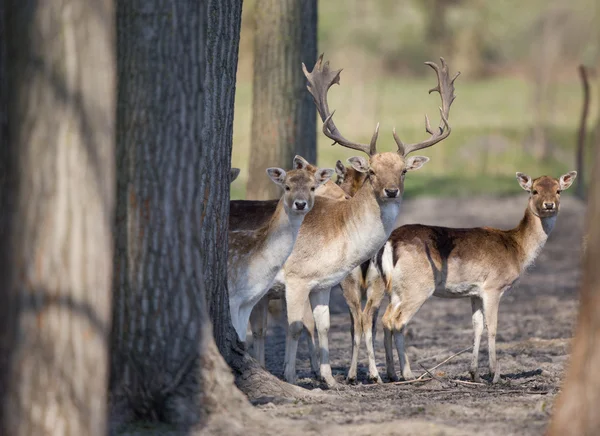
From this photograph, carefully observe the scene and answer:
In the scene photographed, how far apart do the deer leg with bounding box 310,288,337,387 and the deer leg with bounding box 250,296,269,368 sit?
18.3 inches

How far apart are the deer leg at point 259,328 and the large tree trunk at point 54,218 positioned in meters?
4.57

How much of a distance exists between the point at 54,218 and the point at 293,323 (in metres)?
4.43

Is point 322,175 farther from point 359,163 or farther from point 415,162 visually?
point 415,162

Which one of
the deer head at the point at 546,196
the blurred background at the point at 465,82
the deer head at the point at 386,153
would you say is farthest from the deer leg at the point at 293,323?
the blurred background at the point at 465,82

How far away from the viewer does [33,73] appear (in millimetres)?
4504

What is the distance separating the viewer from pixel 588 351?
14.7 feet

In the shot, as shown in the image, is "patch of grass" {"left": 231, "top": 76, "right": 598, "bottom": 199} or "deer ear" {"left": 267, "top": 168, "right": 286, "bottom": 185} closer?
"deer ear" {"left": 267, "top": 168, "right": 286, "bottom": 185}

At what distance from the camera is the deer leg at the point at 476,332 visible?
28.6 feet

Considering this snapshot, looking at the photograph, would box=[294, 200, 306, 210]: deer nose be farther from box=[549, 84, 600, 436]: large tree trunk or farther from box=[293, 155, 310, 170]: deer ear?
box=[549, 84, 600, 436]: large tree trunk

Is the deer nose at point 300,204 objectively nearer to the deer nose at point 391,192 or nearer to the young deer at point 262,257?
the young deer at point 262,257

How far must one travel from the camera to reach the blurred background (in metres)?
26.2

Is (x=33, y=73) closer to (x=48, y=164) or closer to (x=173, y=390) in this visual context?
(x=48, y=164)

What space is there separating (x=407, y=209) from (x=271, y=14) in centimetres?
1013

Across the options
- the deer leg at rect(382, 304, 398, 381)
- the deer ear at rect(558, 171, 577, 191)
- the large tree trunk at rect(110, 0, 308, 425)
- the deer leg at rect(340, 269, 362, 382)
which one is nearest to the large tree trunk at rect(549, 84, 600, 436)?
the large tree trunk at rect(110, 0, 308, 425)
